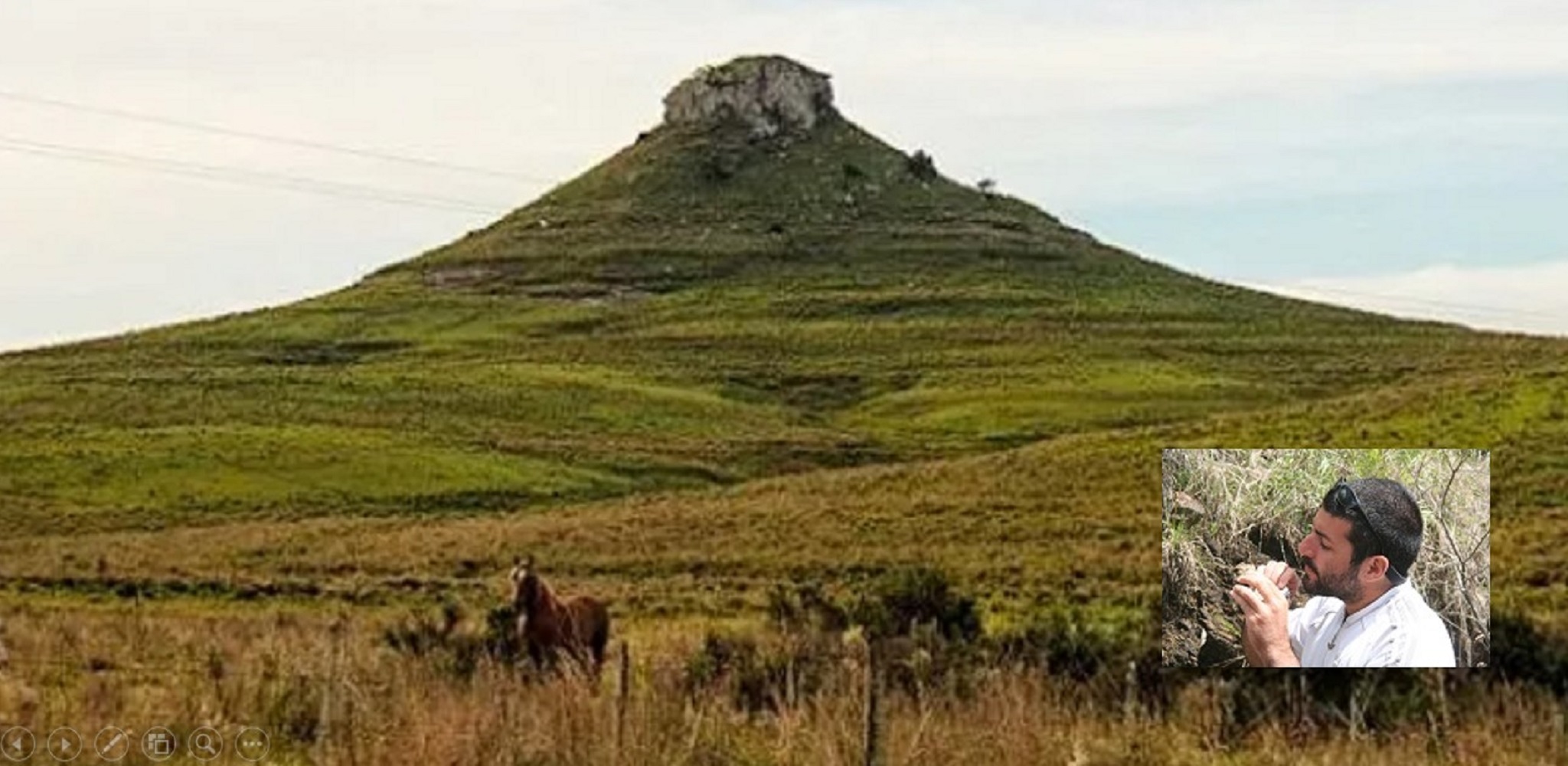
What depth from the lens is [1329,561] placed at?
1256 centimetres

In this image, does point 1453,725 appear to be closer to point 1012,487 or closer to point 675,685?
point 675,685

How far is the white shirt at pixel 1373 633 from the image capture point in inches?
488

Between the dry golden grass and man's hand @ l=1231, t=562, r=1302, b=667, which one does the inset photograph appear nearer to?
man's hand @ l=1231, t=562, r=1302, b=667

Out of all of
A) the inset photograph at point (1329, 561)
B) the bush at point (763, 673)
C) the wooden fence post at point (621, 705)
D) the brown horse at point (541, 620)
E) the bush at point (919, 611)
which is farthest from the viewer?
the bush at point (919, 611)

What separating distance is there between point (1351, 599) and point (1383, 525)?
0.48m

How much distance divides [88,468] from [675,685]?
67.7 metres

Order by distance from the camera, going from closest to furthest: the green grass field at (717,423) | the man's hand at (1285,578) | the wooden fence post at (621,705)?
1. the wooden fence post at (621,705)
2. the man's hand at (1285,578)
3. the green grass field at (717,423)

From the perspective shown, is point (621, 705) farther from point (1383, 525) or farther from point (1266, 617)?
point (1383, 525)

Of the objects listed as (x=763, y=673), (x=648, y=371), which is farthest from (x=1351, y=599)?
(x=648, y=371)

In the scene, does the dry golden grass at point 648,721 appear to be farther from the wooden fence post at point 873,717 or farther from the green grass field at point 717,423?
the green grass field at point 717,423

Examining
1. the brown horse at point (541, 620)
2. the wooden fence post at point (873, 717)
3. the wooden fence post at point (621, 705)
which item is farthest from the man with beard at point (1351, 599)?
the brown horse at point (541, 620)

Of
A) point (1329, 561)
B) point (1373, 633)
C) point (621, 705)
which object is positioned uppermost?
point (1329, 561)

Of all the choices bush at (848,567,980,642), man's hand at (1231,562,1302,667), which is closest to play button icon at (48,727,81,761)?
man's hand at (1231,562,1302,667)

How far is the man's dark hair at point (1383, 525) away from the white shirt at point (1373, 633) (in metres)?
0.17
